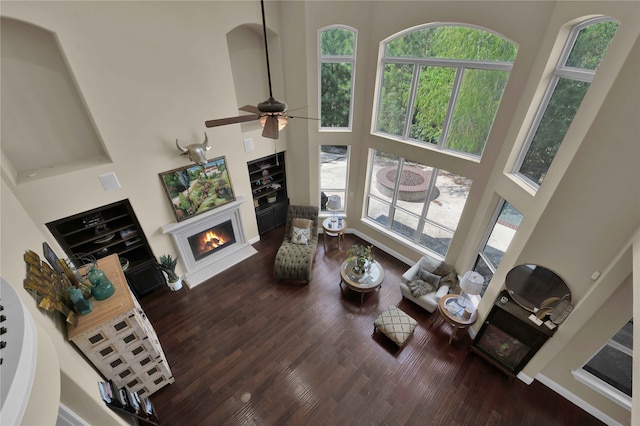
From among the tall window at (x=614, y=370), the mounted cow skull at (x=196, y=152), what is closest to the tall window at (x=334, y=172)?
the mounted cow skull at (x=196, y=152)

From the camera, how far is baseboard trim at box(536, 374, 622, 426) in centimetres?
381

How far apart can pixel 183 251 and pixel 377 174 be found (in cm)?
473

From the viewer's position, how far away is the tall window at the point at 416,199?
5.59 metres

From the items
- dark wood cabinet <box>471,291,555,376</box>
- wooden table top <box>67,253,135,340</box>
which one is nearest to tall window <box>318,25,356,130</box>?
dark wood cabinet <box>471,291,555,376</box>

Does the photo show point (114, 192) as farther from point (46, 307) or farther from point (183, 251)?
point (46, 307)

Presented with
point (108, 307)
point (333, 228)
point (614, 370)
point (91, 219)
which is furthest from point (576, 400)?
point (91, 219)

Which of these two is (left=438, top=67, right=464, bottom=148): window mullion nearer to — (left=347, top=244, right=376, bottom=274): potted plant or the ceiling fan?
(left=347, top=244, right=376, bottom=274): potted plant

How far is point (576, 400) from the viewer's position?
400 cm

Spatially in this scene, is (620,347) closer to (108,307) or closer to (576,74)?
(576,74)

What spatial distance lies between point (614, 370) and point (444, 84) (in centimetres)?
490

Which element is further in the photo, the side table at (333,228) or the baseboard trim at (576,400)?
the side table at (333,228)

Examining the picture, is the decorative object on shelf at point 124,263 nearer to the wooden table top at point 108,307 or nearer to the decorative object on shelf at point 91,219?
the decorative object on shelf at point 91,219

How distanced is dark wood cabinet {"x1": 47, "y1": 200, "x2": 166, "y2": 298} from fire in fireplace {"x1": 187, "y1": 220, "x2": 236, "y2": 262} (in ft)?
2.72

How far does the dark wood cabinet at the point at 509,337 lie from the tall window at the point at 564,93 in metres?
1.85
